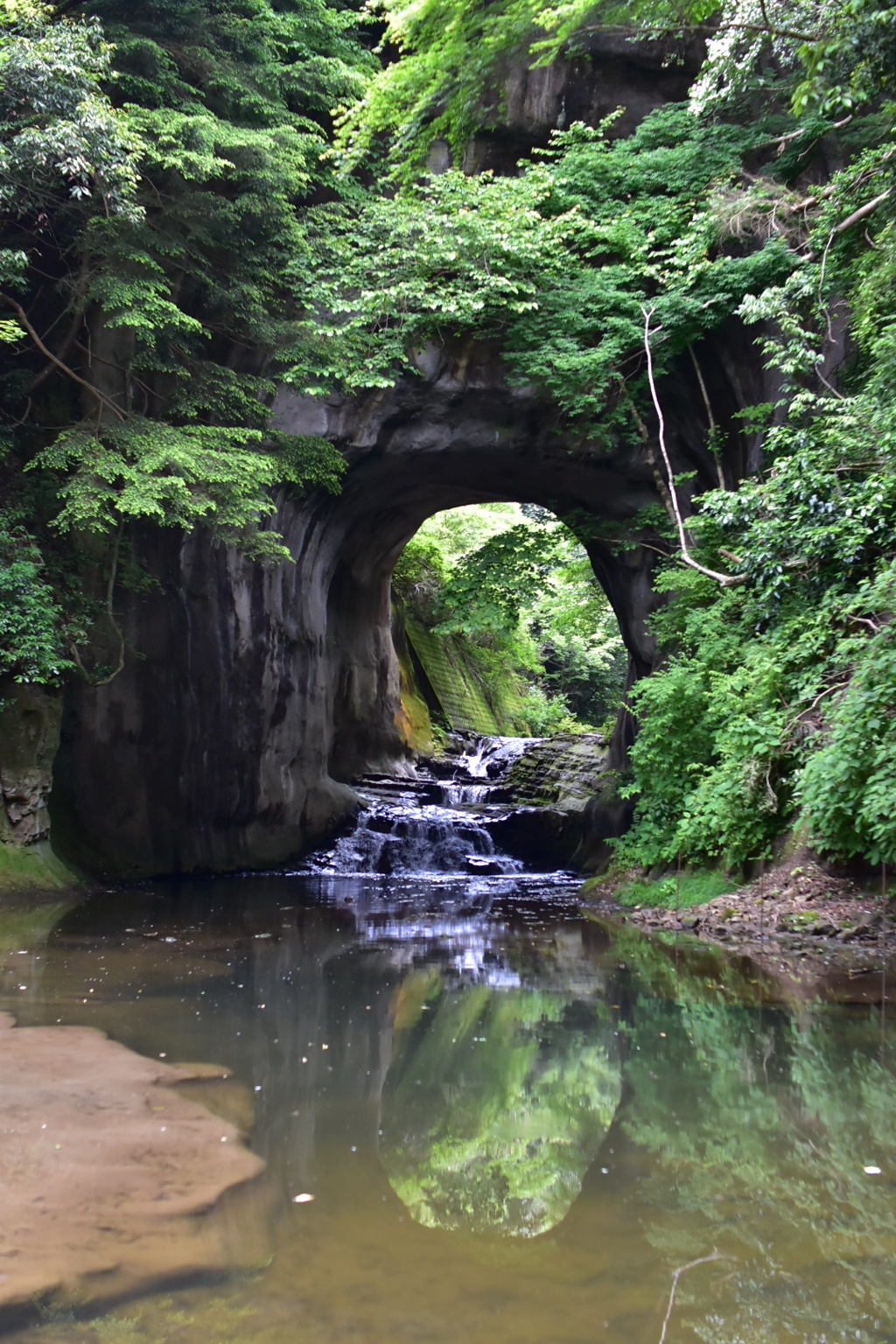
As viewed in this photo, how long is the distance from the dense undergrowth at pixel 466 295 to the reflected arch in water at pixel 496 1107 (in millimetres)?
3261

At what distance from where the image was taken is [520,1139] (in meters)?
3.33

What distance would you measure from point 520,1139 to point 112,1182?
1.39 metres

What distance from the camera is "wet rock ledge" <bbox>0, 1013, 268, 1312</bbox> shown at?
7.80ft

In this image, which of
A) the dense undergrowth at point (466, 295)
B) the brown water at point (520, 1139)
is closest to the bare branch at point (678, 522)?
the dense undergrowth at point (466, 295)

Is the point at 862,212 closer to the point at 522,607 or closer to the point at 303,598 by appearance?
the point at 303,598

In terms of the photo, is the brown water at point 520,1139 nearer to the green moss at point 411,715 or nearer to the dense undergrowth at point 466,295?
the dense undergrowth at point 466,295

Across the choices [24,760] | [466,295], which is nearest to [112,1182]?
[24,760]

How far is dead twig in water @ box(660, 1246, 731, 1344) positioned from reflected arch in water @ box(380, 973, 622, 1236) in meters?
0.42

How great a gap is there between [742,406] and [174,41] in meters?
8.61

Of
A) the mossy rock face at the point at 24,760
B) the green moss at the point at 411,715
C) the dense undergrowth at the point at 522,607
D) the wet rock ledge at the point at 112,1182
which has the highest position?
the dense undergrowth at the point at 522,607

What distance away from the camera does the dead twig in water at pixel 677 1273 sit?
2154mm

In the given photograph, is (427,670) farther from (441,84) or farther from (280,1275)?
(280,1275)

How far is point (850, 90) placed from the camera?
6957 mm

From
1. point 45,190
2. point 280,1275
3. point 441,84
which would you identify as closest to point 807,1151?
point 280,1275
